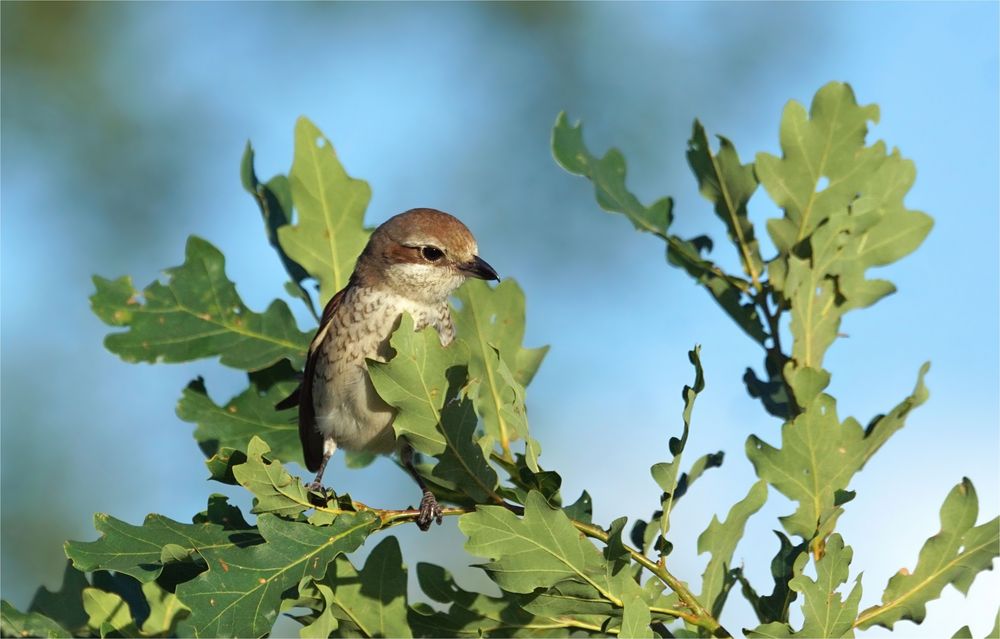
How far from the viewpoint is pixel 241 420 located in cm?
412

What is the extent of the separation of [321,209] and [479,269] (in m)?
0.78

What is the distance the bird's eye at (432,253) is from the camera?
477 cm

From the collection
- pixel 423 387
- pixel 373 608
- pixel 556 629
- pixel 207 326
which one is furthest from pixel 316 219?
pixel 556 629

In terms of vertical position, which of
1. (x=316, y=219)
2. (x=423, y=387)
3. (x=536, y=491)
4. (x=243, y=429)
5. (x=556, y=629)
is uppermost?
(x=316, y=219)

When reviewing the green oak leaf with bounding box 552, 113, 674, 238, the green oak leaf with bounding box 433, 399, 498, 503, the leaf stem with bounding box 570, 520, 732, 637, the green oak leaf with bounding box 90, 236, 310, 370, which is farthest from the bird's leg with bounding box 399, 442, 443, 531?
the green oak leaf with bounding box 552, 113, 674, 238

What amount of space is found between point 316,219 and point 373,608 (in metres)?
1.61

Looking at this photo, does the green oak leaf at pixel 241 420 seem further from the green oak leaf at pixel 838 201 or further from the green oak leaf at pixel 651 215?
the green oak leaf at pixel 838 201

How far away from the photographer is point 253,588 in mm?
2955

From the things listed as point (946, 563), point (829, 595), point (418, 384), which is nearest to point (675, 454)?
point (829, 595)

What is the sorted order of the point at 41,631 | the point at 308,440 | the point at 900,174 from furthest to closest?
the point at 308,440 → the point at 900,174 → the point at 41,631

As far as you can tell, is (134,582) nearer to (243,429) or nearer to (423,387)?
(243,429)

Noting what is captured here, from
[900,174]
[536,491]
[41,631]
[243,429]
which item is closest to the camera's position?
[536,491]

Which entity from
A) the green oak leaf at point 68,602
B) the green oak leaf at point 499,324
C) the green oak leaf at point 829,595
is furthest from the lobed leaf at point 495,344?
the green oak leaf at point 68,602

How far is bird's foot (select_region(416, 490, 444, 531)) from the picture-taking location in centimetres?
341
